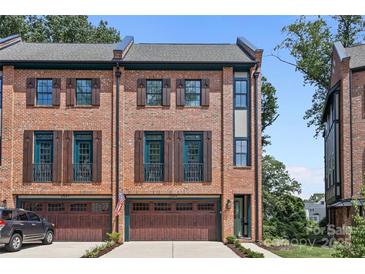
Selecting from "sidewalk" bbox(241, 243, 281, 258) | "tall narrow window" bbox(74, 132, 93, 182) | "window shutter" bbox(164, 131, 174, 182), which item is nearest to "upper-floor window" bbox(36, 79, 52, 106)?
"tall narrow window" bbox(74, 132, 93, 182)

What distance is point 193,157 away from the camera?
30.0 meters

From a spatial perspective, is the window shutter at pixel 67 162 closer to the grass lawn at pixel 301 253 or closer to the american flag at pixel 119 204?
the american flag at pixel 119 204

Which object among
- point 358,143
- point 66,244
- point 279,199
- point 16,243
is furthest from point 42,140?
point 279,199

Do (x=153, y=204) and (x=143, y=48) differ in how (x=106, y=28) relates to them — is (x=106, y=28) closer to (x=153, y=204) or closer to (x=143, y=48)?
(x=143, y=48)

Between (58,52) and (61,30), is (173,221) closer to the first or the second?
(58,52)

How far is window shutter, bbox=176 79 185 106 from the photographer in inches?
1185

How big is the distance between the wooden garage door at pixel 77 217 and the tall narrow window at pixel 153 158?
245 centimetres

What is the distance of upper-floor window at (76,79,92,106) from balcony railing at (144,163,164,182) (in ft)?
14.4

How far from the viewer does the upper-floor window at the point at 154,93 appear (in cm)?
3027

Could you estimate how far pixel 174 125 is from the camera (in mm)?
30000

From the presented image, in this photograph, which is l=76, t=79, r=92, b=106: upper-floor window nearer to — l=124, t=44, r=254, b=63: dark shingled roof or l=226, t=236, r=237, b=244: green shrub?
l=124, t=44, r=254, b=63: dark shingled roof

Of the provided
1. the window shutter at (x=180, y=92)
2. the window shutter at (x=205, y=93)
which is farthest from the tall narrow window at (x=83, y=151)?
the window shutter at (x=205, y=93)

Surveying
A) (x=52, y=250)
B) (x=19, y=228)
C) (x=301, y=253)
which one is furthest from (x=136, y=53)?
(x=301, y=253)

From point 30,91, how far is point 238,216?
476 inches
